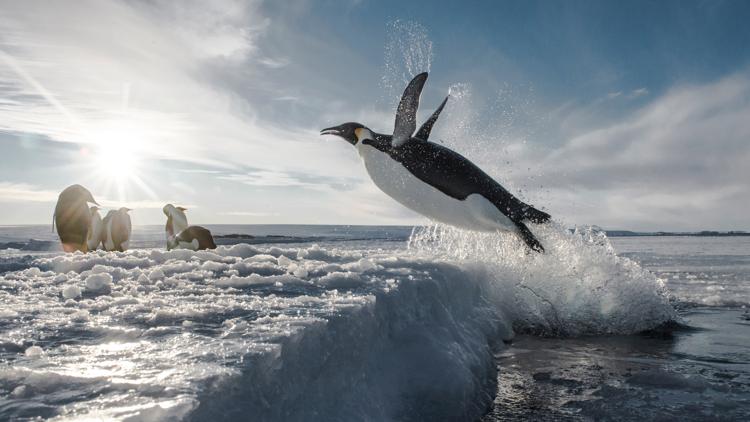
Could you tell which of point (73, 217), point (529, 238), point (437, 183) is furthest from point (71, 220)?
point (529, 238)

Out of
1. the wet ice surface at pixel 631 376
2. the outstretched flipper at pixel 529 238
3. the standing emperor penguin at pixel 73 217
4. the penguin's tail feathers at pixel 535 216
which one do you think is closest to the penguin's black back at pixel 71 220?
the standing emperor penguin at pixel 73 217

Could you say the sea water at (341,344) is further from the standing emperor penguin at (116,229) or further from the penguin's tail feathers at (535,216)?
the standing emperor penguin at (116,229)

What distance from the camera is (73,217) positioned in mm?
10133

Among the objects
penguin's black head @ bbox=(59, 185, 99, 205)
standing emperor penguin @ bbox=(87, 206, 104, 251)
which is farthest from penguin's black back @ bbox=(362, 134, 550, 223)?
standing emperor penguin @ bbox=(87, 206, 104, 251)

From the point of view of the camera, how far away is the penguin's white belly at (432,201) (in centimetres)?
831

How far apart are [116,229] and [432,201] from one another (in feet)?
24.3

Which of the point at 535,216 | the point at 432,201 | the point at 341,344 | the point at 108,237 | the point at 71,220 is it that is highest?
the point at 432,201

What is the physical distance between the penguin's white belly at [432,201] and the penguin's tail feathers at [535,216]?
1.03 feet

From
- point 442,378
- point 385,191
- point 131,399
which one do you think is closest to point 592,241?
point 385,191

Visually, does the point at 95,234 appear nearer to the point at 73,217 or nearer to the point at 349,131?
the point at 73,217

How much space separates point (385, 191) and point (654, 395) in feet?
18.6

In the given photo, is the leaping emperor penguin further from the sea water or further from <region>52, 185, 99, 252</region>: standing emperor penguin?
<region>52, 185, 99, 252</region>: standing emperor penguin

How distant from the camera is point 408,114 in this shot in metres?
8.61

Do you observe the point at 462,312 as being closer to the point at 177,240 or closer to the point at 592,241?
the point at 592,241
